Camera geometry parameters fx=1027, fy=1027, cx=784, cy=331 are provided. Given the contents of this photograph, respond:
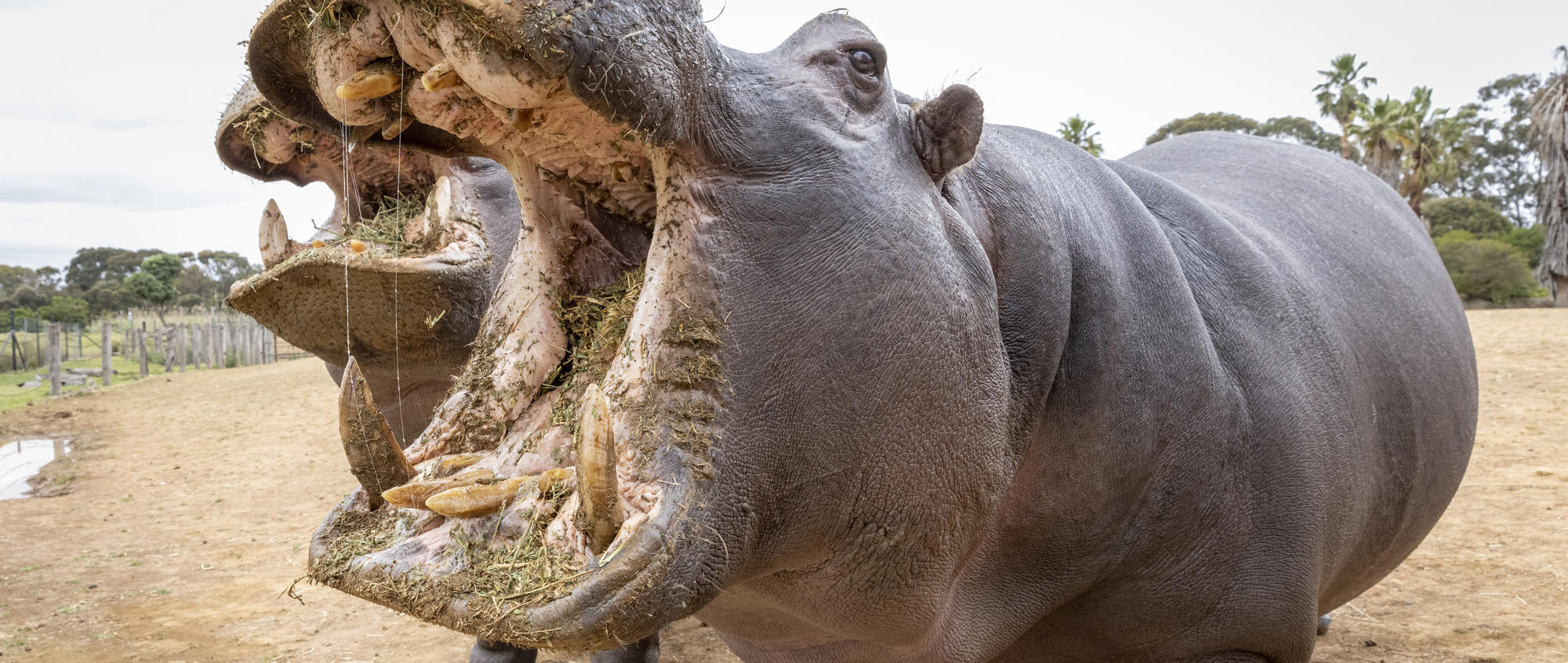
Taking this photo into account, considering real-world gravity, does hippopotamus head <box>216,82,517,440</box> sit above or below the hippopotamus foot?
above

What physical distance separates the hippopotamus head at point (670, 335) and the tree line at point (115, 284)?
41080mm

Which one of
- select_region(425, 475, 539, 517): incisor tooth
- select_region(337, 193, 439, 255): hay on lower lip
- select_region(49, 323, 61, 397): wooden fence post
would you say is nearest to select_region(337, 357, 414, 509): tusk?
select_region(425, 475, 539, 517): incisor tooth

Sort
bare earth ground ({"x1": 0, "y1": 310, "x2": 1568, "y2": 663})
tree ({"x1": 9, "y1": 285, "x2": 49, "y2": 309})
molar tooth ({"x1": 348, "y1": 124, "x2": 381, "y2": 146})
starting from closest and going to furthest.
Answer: molar tooth ({"x1": 348, "y1": 124, "x2": 381, "y2": 146}), bare earth ground ({"x1": 0, "y1": 310, "x2": 1568, "y2": 663}), tree ({"x1": 9, "y1": 285, "x2": 49, "y2": 309})

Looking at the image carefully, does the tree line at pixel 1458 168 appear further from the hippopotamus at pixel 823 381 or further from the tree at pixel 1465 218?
the hippopotamus at pixel 823 381

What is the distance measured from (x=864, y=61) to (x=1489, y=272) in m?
32.9

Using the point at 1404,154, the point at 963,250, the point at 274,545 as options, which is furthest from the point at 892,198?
the point at 1404,154

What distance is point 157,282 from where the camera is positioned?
1881 inches

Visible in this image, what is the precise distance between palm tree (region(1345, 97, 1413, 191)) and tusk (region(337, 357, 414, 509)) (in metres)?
35.1

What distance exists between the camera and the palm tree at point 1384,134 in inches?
1233

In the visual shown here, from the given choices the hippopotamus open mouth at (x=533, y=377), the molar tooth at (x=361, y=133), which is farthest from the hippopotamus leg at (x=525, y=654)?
the molar tooth at (x=361, y=133)

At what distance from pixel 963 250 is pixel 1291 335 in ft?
3.48

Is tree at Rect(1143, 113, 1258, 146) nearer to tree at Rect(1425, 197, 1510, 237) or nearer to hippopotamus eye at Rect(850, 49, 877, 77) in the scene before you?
tree at Rect(1425, 197, 1510, 237)

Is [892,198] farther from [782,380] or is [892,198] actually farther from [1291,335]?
[1291,335]

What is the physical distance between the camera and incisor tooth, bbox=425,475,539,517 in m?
1.56
